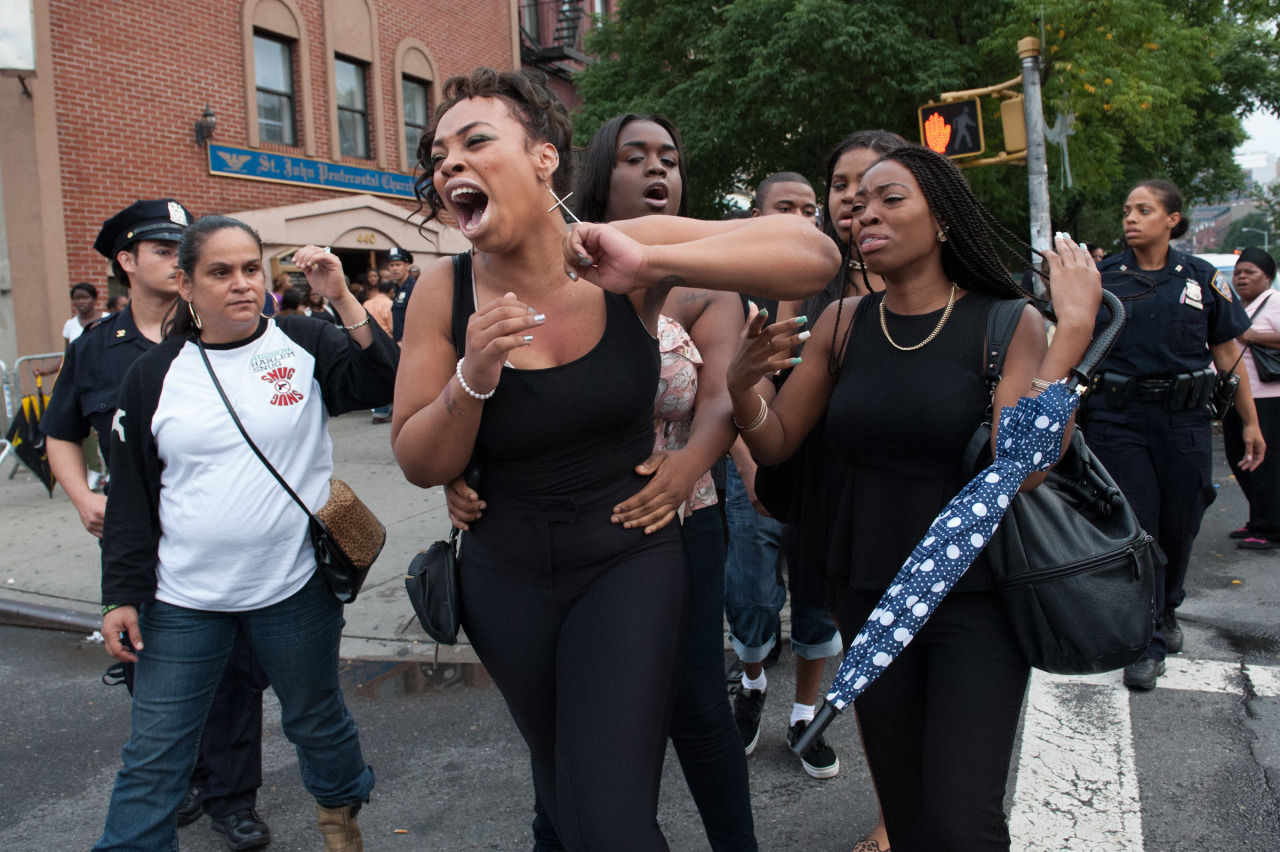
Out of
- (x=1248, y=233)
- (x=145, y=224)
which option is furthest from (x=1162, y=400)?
(x=1248, y=233)

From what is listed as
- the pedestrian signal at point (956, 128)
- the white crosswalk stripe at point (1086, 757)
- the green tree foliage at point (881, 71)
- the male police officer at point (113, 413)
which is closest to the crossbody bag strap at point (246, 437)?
the male police officer at point (113, 413)

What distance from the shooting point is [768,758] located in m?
3.96

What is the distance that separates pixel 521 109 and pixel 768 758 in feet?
8.99

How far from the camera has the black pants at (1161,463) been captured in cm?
460

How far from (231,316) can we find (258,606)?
2.86ft

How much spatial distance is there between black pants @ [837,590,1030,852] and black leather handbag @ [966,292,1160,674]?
0.09 meters

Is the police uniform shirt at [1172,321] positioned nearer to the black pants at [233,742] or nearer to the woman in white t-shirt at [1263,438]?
the woman in white t-shirt at [1263,438]

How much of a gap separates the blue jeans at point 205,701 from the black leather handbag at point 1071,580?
2.00 m

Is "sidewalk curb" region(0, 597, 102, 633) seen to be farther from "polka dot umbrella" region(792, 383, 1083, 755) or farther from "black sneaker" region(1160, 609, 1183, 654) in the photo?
"black sneaker" region(1160, 609, 1183, 654)

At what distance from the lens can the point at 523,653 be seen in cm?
229

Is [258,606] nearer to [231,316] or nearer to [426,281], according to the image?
[231,316]

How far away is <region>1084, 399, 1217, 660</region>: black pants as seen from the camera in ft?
15.1

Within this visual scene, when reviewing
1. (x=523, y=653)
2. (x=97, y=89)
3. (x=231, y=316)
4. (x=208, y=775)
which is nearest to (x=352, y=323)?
(x=231, y=316)

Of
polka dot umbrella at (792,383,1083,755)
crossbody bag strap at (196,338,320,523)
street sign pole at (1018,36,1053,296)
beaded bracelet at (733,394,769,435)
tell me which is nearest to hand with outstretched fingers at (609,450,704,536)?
beaded bracelet at (733,394,769,435)
